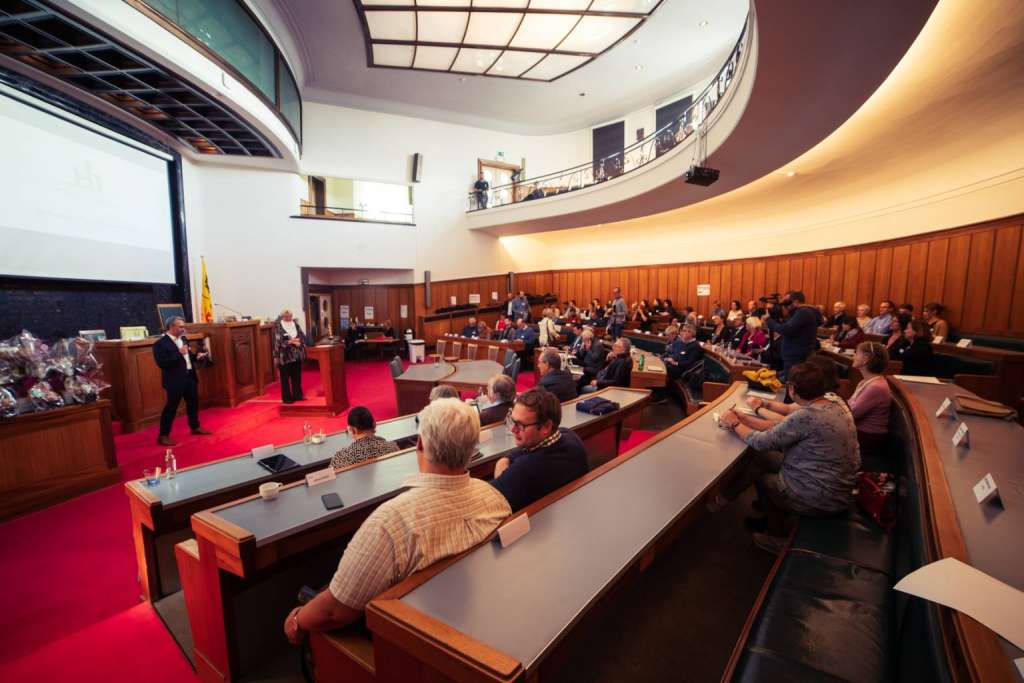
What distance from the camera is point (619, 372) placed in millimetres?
5387

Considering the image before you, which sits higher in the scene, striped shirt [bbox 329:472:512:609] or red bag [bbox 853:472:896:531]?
striped shirt [bbox 329:472:512:609]

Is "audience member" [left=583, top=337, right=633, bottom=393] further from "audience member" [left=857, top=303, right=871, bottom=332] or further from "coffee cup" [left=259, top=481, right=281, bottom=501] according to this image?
"audience member" [left=857, top=303, right=871, bottom=332]

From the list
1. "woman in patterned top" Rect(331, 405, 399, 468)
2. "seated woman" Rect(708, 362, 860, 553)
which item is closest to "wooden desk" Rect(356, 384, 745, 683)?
"seated woman" Rect(708, 362, 860, 553)

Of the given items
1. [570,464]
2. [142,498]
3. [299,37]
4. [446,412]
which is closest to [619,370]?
[570,464]

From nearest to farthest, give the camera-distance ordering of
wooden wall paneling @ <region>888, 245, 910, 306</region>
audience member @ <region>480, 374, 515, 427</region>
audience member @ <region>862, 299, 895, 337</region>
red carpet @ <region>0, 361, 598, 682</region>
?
red carpet @ <region>0, 361, 598, 682</region>, audience member @ <region>480, 374, 515, 427</region>, audience member @ <region>862, 299, 895, 337</region>, wooden wall paneling @ <region>888, 245, 910, 306</region>

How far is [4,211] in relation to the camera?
4.31m

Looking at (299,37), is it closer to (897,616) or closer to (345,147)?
(345,147)

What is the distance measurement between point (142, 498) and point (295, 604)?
949 millimetres

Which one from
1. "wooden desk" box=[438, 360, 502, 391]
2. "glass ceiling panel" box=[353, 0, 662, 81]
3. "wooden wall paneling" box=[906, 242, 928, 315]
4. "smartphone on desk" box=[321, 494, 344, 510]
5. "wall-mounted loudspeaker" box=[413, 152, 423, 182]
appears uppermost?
"glass ceiling panel" box=[353, 0, 662, 81]

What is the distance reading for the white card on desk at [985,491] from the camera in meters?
1.46

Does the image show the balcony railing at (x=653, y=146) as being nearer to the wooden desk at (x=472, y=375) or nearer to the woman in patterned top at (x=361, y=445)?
the wooden desk at (x=472, y=375)

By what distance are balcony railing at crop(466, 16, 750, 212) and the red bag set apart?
465 centimetres

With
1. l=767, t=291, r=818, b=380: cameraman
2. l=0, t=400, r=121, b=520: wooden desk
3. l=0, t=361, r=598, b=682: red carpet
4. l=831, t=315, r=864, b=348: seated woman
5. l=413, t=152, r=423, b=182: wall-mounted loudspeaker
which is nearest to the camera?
l=0, t=361, r=598, b=682: red carpet

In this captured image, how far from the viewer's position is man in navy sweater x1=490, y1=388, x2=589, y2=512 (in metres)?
1.89
